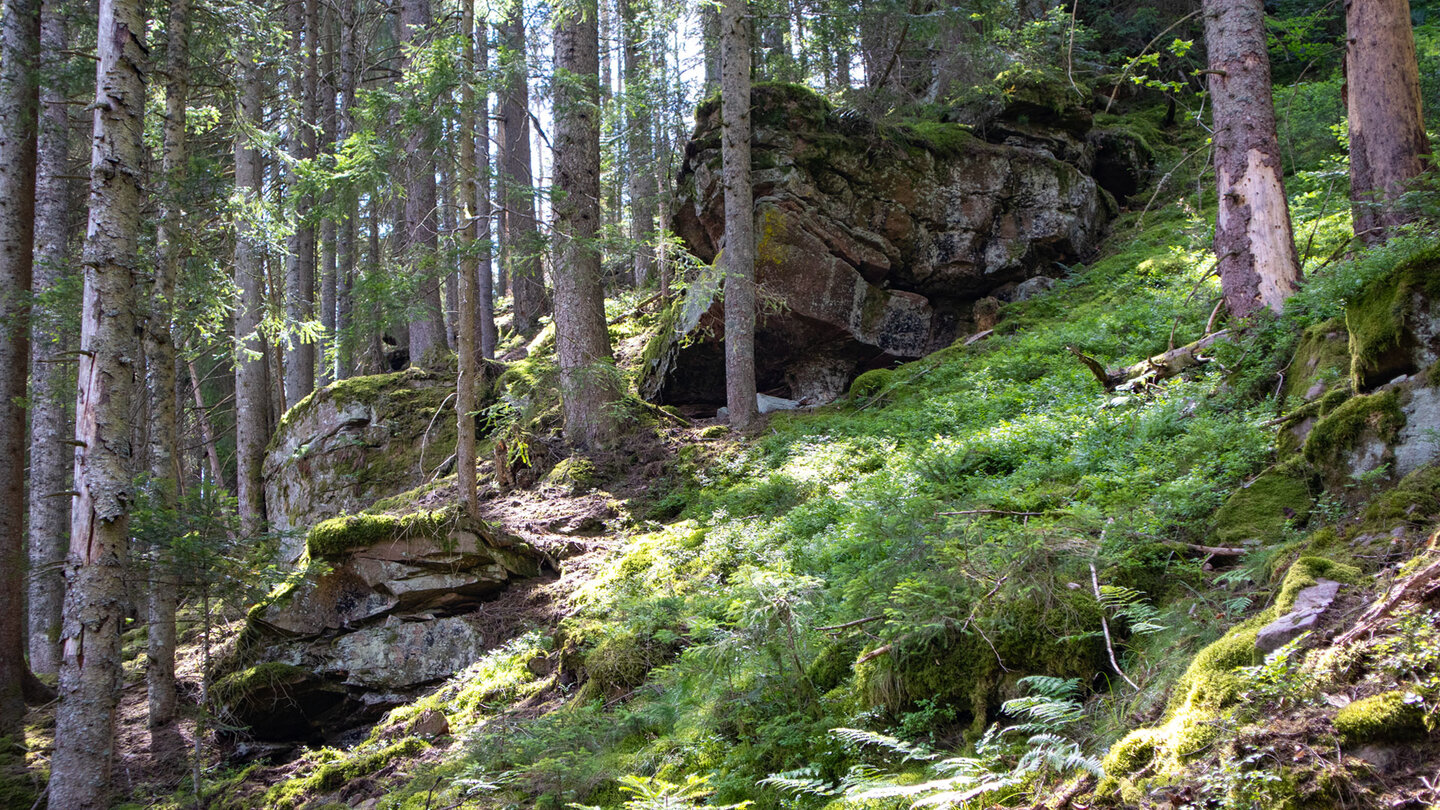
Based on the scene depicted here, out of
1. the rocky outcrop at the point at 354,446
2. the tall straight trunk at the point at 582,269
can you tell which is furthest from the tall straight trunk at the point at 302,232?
the tall straight trunk at the point at 582,269

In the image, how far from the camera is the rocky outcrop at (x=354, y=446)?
1337cm

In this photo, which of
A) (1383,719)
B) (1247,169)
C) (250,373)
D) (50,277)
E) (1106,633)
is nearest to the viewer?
(1383,719)

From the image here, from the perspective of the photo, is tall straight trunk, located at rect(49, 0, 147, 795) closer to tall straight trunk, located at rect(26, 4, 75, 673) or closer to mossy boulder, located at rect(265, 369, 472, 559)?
tall straight trunk, located at rect(26, 4, 75, 673)

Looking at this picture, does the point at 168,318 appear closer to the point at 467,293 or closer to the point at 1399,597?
the point at 467,293

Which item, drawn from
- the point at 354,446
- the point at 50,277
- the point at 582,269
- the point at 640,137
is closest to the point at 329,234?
the point at 354,446

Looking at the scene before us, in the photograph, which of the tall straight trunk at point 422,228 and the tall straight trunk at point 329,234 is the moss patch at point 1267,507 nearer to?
the tall straight trunk at point 422,228

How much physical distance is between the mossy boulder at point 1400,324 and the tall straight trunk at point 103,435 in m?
8.91

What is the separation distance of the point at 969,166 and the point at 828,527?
370 inches

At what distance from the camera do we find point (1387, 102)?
7.74 m

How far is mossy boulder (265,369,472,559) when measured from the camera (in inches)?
526

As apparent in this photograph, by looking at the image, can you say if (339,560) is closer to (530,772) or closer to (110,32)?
(530,772)

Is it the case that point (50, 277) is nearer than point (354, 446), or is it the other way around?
point (50, 277)

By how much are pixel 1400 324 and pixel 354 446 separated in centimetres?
1380

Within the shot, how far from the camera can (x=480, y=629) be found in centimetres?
834
